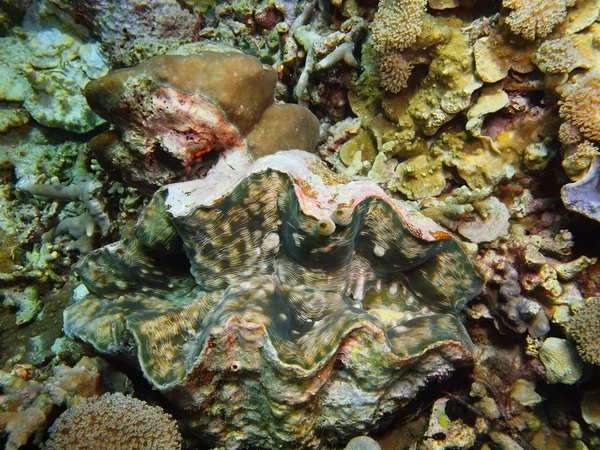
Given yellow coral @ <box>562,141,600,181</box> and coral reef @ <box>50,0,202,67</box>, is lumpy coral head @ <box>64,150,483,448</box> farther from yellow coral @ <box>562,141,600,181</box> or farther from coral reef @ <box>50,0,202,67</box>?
coral reef @ <box>50,0,202,67</box>

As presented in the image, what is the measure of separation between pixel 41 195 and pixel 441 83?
3539 mm

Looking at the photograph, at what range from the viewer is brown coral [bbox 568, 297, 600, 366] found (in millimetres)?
1945

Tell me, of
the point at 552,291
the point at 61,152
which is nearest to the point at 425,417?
the point at 552,291

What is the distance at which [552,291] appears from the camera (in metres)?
2.15

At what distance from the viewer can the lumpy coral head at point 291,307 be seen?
180 cm

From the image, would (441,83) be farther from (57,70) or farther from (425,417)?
(57,70)

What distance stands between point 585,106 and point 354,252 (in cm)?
140

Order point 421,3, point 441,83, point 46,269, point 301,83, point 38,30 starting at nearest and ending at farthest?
1. point 421,3
2. point 441,83
3. point 301,83
4. point 46,269
5. point 38,30

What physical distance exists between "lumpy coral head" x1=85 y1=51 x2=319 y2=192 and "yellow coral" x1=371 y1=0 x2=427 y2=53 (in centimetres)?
74

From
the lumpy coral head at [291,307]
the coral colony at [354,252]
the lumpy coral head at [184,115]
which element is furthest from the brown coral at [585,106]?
the lumpy coral head at [184,115]

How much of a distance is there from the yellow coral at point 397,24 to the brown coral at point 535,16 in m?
0.45

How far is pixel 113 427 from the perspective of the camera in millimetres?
1918

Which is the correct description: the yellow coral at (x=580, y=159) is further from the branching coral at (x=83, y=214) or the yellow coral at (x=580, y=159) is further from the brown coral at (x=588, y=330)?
the branching coral at (x=83, y=214)

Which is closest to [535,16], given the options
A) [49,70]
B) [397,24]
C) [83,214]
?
[397,24]
